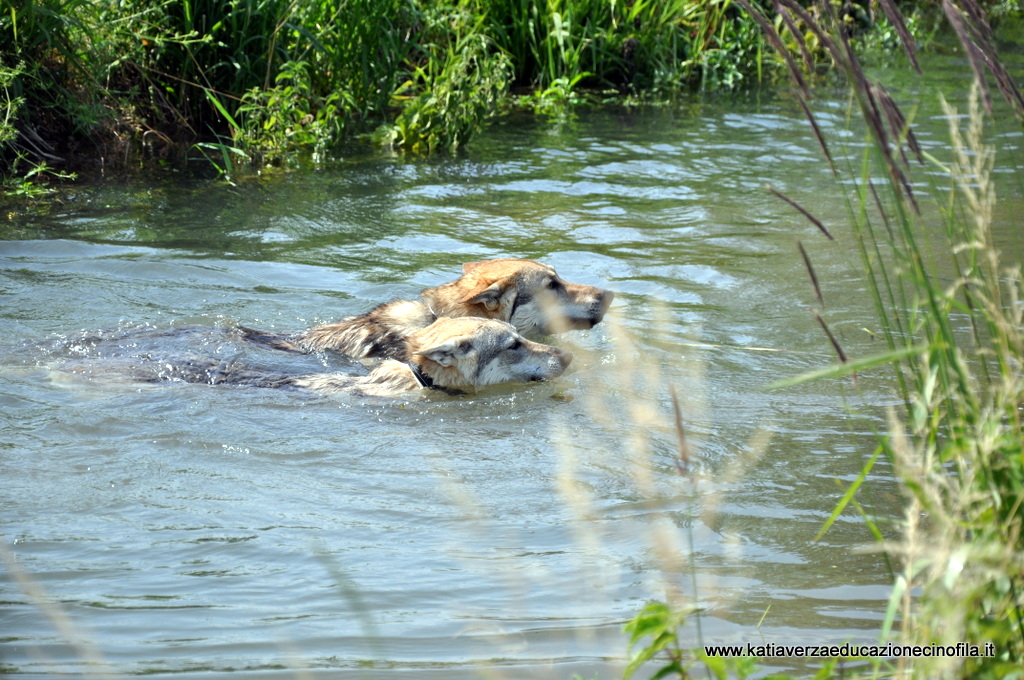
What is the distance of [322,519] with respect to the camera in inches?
185

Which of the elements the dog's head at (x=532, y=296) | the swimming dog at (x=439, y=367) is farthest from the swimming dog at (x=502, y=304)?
the swimming dog at (x=439, y=367)

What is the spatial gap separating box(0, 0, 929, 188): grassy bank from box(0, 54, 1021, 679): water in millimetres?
920

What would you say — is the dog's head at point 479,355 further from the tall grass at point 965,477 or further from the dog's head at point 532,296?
the tall grass at point 965,477

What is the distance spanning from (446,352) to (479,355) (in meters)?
0.26

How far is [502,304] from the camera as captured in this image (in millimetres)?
7738

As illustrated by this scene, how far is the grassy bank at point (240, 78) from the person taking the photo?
1052 centimetres

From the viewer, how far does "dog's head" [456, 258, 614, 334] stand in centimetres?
766

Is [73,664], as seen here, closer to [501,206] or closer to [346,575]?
[346,575]

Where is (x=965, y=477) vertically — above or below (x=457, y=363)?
above

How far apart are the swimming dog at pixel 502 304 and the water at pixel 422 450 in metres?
0.34

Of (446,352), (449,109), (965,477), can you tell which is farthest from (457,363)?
(449,109)

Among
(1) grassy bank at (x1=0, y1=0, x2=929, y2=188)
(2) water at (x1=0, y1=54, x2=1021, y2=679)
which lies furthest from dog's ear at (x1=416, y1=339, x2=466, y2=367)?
(1) grassy bank at (x1=0, y1=0, x2=929, y2=188)

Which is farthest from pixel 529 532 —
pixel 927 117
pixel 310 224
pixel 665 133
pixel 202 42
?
pixel 927 117

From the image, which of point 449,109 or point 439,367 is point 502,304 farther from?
point 449,109
